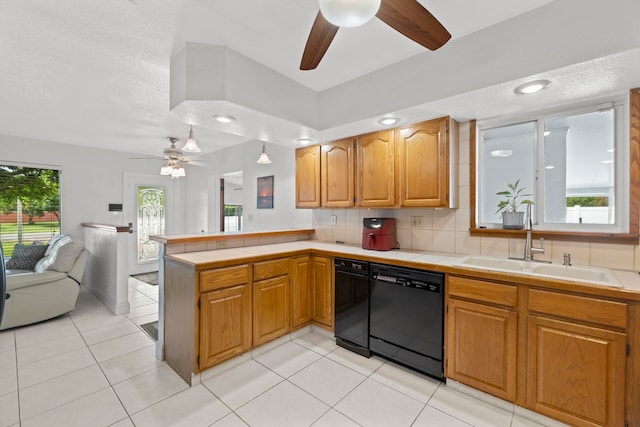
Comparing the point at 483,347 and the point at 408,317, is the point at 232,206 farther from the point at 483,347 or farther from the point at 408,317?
the point at 483,347

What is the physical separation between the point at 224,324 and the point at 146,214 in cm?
436

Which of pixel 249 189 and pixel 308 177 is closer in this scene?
pixel 308 177

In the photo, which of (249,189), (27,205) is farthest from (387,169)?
(27,205)

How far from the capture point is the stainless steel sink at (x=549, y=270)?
5.43ft

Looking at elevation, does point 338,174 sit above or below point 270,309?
above

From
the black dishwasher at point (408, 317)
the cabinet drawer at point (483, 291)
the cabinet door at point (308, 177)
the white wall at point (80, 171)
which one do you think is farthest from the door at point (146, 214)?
the cabinet drawer at point (483, 291)

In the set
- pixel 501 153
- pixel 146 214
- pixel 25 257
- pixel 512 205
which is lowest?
pixel 25 257

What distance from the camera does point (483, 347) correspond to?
1823 millimetres

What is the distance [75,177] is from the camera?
14.8 feet

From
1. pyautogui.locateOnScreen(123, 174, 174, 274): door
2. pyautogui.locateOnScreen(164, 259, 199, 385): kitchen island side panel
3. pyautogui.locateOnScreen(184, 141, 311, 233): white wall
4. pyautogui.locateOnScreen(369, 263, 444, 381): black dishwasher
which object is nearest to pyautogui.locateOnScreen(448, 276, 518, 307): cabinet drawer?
pyautogui.locateOnScreen(369, 263, 444, 381): black dishwasher

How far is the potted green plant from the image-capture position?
2229 millimetres

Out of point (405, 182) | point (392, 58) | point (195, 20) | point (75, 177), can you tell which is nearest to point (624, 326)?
point (405, 182)

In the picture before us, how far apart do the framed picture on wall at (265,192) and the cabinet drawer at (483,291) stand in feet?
9.42

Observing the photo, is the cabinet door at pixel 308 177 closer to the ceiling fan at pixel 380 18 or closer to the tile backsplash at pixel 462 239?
the tile backsplash at pixel 462 239
